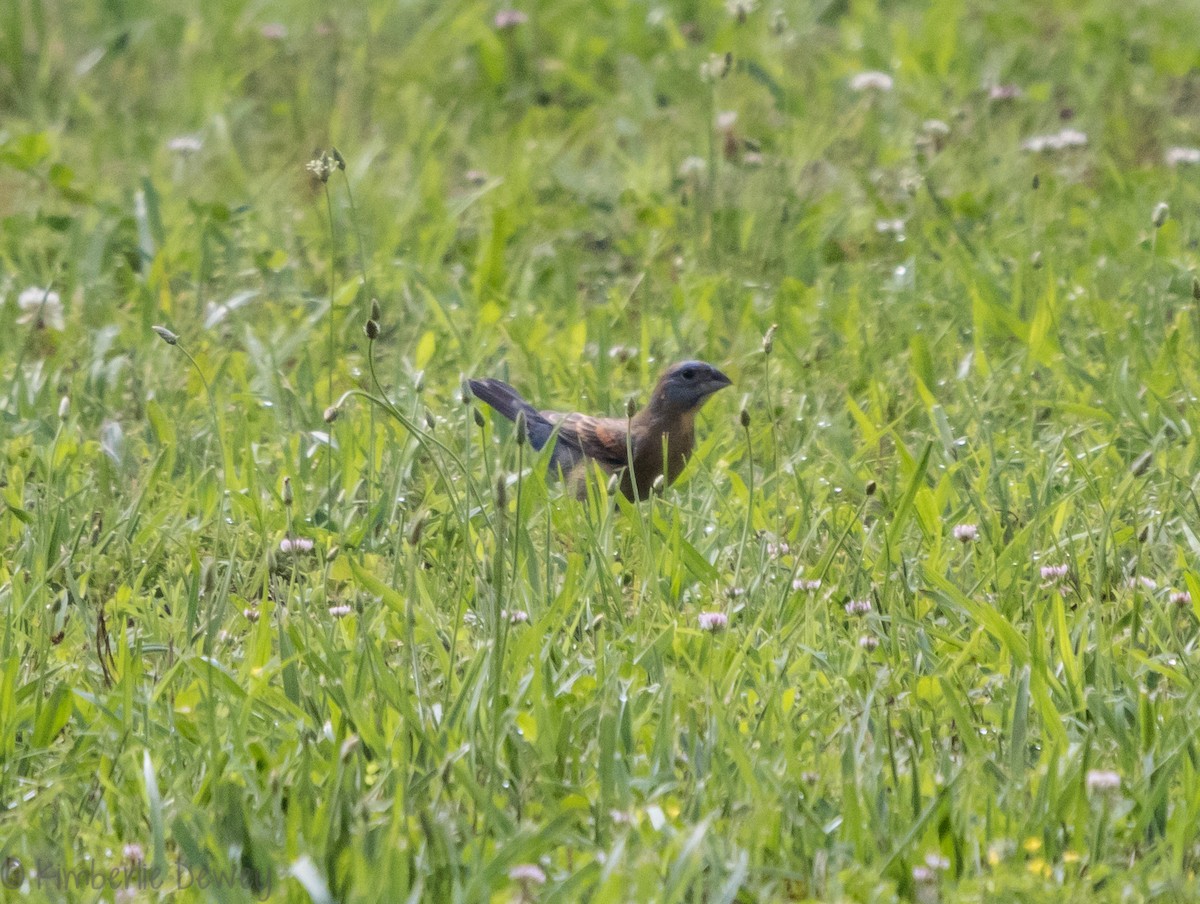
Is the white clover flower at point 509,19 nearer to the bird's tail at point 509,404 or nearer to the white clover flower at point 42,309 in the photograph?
the white clover flower at point 42,309

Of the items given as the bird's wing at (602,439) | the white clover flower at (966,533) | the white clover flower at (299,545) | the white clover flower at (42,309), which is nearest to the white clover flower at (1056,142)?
the bird's wing at (602,439)

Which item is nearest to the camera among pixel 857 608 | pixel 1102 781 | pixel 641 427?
pixel 1102 781

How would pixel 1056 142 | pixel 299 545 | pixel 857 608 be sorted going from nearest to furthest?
1. pixel 857 608
2. pixel 299 545
3. pixel 1056 142

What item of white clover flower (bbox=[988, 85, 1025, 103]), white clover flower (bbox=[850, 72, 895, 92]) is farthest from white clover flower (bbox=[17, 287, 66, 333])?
white clover flower (bbox=[988, 85, 1025, 103])

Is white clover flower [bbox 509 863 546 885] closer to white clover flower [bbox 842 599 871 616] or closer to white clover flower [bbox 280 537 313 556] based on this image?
white clover flower [bbox 842 599 871 616]

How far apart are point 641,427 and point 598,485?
0.48m

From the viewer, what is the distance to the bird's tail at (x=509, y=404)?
16.2 ft

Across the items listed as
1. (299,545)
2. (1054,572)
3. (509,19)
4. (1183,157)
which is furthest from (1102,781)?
(509,19)

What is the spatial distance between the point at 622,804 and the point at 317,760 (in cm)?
53

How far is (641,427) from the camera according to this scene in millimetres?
4852

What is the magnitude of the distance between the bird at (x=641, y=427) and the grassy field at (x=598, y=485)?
139 millimetres

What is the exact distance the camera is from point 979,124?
7602 millimetres

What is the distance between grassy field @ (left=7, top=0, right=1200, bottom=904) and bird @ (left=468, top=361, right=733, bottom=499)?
139 millimetres

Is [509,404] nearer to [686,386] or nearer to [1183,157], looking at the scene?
[686,386]
